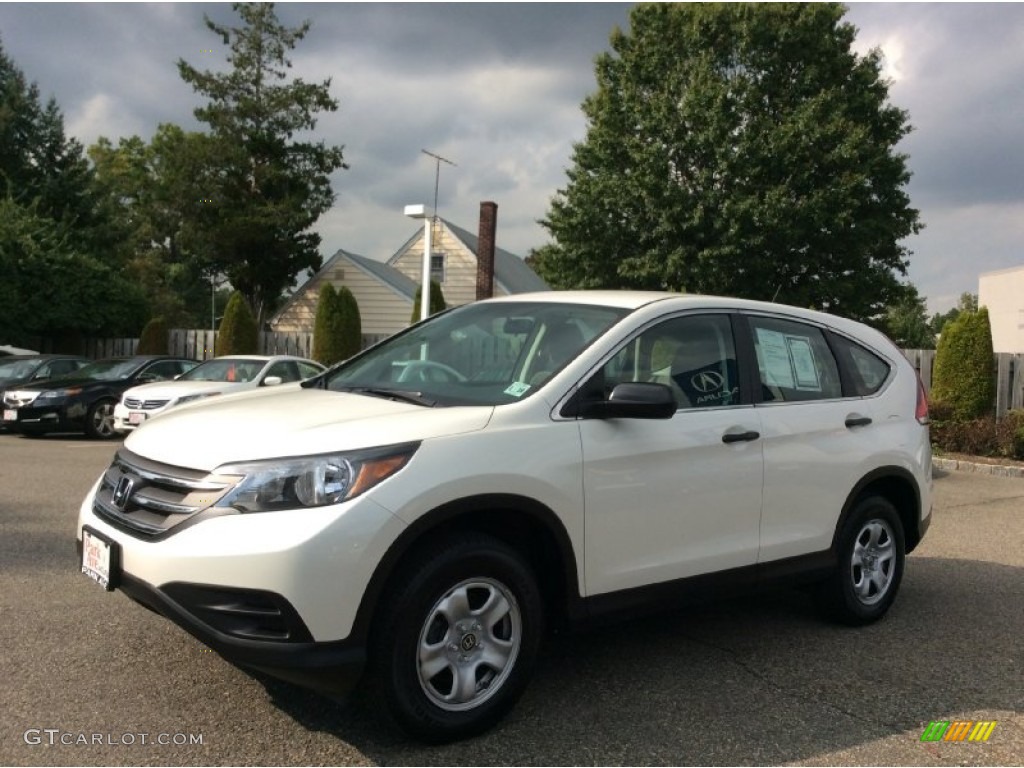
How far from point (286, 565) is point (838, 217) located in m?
26.7

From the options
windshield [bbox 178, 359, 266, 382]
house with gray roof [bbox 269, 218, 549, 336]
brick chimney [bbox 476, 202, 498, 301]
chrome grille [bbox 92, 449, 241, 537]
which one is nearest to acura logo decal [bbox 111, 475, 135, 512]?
chrome grille [bbox 92, 449, 241, 537]

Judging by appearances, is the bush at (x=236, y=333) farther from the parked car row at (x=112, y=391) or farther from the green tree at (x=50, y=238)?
the parked car row at (x=112, y=391)

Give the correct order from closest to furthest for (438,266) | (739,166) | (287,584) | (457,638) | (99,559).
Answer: (287,584) → (457,638) → (99,559) → (739,166) → (438,266)

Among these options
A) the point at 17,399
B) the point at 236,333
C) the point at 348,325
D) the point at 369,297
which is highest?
the point at 369,297

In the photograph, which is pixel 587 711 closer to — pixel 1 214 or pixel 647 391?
pixel 647 391

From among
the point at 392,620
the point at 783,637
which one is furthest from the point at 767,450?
the point at 392,620

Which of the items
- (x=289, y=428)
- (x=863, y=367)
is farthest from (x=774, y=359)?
(x=289, y=428)

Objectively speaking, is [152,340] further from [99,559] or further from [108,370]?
[99,559]

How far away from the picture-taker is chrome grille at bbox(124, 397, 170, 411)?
1293cm

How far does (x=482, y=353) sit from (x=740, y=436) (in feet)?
4.23

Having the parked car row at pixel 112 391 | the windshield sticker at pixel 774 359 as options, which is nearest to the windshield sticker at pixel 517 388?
the windshield sticker at pixel 774 359

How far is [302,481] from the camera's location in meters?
3.03

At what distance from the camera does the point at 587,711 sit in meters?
3.65

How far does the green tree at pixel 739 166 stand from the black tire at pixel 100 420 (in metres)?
17.3
